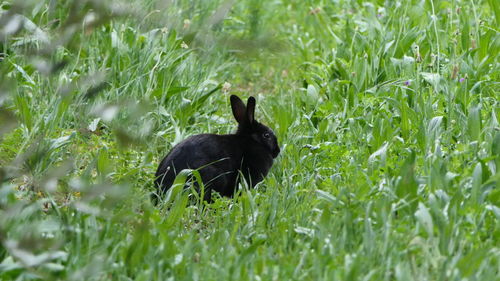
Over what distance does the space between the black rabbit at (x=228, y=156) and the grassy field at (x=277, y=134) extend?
0.43 ft

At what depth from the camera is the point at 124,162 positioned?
5.20 meters

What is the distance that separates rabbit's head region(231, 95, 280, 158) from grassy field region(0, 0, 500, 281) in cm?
11

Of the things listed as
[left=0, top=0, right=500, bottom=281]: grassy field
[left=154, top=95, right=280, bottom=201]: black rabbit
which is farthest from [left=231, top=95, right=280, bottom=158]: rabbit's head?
[left=0, top=0, right=500, bottom=281]: grassy field

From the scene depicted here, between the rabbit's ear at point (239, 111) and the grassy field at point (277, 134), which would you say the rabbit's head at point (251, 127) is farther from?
the grassy field at point (277, 134)

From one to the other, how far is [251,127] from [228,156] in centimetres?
49

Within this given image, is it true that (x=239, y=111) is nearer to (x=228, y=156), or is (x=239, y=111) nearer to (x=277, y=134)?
(x=277, y=134)

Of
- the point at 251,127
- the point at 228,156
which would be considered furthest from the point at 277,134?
the point at 228,156

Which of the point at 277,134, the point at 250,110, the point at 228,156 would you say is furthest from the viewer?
the point at 277,134

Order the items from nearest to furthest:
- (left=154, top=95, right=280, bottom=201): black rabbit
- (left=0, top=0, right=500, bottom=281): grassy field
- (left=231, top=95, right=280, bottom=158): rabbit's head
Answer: (left=0, top=0, right=500, bottom=281): grassy field
(left=154, top=95, right=280, bottom=201): black rabbit
(left=231, top=95, right=280, bottom=158): rabbit's head

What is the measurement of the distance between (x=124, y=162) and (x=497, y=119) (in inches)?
86.5

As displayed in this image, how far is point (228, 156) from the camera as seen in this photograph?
529 cm

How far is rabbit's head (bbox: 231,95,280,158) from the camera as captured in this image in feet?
18.5

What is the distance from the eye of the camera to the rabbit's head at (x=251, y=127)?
563 centimetres

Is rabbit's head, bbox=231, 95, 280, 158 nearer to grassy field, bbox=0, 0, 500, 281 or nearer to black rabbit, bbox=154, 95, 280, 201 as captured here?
black rabbit, bbox=154, 95, 280, 201
